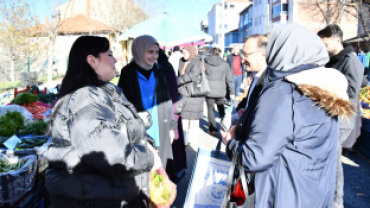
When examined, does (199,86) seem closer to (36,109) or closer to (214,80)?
(214,80)

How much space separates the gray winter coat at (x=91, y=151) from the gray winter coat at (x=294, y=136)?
2.53 ft

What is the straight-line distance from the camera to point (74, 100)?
1.73 meters

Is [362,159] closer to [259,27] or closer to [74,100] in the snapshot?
[74,100]

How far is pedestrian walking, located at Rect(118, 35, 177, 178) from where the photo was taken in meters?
3.53

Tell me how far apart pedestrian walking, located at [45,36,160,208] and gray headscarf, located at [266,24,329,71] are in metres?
1.10

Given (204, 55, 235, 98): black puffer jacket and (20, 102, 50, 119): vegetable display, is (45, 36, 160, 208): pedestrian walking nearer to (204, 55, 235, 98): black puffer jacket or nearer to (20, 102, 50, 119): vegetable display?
(20, 102, 50, 119): vegetable display

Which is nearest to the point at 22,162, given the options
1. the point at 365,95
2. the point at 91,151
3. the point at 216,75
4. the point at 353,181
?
the point at 91,151

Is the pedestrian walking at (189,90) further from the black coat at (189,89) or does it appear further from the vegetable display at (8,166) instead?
the vegetable display at (8,166)

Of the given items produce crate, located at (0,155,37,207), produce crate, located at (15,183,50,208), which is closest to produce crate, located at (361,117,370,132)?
produce crate, located at (15,183,50,208)

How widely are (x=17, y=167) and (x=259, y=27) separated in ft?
186

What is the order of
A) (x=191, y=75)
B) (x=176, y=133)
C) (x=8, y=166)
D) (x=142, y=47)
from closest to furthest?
(x=8, y=166), (x=142, y=47), (x=176, y=133), (x=191, y=75)

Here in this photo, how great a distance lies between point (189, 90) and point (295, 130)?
4103 millimetres

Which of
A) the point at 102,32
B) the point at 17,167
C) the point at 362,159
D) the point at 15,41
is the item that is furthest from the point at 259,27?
the point at 17,167

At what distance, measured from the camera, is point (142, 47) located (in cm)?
352
